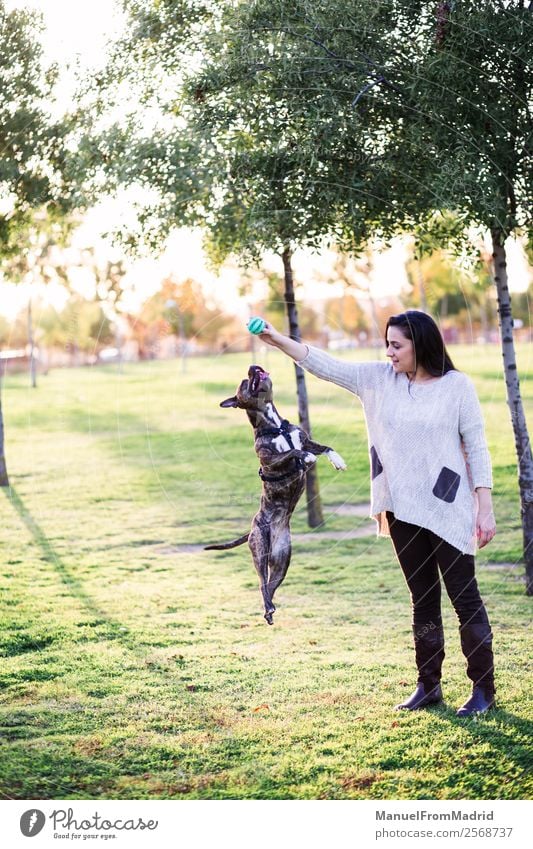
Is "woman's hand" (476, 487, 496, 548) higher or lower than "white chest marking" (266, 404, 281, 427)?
lower

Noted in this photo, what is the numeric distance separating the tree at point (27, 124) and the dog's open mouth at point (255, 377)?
131 inches

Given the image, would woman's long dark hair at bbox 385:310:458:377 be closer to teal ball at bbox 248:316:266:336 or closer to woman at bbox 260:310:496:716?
woman at bbox 260:310:496:716

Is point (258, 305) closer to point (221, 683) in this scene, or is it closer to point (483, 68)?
point (483, 68)

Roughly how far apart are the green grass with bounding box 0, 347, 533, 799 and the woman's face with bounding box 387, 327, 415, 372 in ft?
7.22

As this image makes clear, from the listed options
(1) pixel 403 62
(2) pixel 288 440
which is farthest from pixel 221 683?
(1) pixel 403 62

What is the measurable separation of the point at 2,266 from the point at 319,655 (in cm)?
419

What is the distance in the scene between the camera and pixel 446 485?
5676 millimetres

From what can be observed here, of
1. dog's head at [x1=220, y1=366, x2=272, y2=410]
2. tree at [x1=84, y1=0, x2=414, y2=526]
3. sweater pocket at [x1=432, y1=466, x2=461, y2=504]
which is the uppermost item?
→ tree at [x1=84, y1=0, x2=414, y2=526]

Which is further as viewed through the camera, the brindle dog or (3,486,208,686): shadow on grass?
(3,486,208,686): shadow on grass

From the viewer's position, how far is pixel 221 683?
699cm

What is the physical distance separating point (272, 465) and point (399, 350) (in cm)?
99

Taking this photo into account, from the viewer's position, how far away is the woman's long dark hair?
18.0 ft

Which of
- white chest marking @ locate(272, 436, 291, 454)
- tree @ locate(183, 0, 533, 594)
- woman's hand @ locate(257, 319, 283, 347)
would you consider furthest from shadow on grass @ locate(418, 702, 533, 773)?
tree @ locate(183, 0, 533, 594)

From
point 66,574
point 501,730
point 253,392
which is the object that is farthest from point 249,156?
point 66,574
